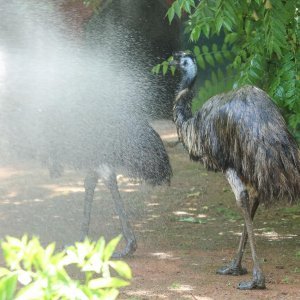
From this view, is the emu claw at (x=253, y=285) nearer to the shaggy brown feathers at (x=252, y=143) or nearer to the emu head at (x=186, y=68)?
the shaggy brown feathers at (x=252, y=143)

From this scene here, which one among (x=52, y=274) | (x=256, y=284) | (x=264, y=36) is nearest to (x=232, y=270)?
(x=256, y=284)

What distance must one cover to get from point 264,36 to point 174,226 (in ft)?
7.65

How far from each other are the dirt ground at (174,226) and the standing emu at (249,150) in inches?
12.4

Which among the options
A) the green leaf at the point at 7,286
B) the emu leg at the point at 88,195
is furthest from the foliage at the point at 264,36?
the green leaf at the point at 7,286

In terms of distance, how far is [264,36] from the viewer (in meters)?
6.67

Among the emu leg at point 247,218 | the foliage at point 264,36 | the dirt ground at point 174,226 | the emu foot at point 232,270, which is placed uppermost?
the foliage at point 264,36

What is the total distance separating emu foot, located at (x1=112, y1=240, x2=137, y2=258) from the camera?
22.5 ft

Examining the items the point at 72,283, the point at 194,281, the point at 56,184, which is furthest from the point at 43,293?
the point at 56,184

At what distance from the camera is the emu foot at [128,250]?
22.5 feet

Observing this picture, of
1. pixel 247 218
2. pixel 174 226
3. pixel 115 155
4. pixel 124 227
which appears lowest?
pixel 174 226

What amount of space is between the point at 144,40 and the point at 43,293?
1215cm

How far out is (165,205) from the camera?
9.15 meters

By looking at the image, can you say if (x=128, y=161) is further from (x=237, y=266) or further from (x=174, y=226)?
(x=174, y=226)

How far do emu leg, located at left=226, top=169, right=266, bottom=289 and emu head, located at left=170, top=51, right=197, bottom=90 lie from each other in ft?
4.24
